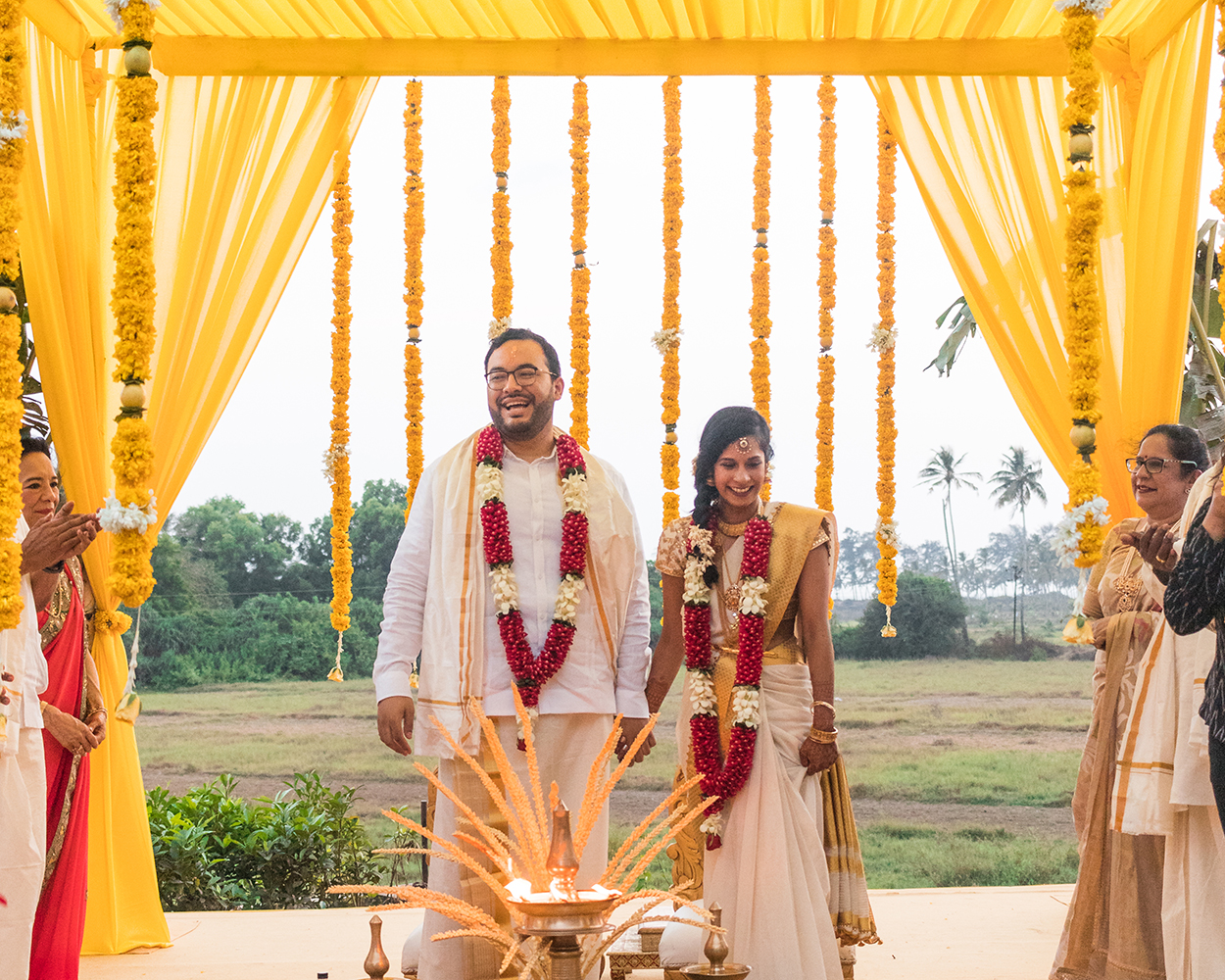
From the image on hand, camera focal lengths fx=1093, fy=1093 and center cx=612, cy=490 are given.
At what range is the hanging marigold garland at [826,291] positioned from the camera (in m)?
4.22

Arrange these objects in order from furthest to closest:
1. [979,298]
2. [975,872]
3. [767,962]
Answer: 1. [975,872]
2. [979,298]
3. [767,962]

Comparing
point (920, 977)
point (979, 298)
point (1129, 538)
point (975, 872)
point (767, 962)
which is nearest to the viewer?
point (1129, 538)

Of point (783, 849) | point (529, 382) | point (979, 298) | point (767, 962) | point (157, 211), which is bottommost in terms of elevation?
point (767, 962)

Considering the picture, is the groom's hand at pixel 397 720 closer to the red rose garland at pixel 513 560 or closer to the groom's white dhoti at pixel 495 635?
the groom's white dhoti at pixel 495 635

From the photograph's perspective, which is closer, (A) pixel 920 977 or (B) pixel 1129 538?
(B) pixel 1129 538

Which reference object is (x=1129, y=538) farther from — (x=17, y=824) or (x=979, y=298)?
(x=17, y=824)

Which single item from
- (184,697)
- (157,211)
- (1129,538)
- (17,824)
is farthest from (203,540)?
(1129,538)

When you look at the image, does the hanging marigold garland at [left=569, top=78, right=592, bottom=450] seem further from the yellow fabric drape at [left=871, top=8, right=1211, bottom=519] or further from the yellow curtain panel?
the yellow fabric drape at [left=871, top=8, right=1211, bottom=519]

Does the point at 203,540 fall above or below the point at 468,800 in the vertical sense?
above

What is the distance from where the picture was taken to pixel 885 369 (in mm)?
4316

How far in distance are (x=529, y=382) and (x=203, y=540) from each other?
224 inches

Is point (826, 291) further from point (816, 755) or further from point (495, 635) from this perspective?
point (495, 635)

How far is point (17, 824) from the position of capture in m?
2.48

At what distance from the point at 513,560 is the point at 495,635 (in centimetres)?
19
